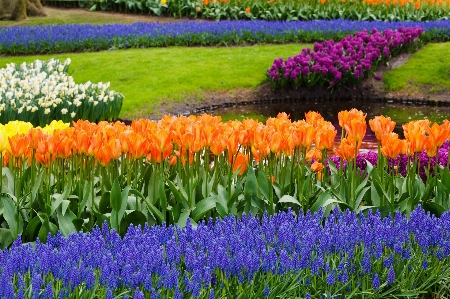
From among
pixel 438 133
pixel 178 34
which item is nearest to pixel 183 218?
pixel 438 133

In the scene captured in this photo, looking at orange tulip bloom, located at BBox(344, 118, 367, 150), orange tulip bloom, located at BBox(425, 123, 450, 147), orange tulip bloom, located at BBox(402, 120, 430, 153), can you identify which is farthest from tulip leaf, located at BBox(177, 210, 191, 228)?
orange tulip bloom, located at BBox(425, 123, 450, 147)

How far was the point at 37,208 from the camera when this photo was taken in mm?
5117

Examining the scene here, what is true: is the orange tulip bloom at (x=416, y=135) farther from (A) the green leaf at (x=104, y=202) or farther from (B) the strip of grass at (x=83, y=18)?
(B) the strip of grass at (x=83, y=18)

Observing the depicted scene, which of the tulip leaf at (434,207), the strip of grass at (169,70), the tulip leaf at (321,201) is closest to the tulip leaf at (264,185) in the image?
the tulip leaf at (321,201)

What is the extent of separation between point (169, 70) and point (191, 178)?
12088mm

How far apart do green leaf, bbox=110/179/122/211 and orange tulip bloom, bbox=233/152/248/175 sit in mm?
892

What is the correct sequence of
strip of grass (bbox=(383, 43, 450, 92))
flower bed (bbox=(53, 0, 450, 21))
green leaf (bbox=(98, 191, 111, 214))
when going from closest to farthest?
green leaf (bbox=(98, 191, 111, 214))
strip of grass (bbox=(383, 43, 450, 92))
flower bed (bbox=(53, 0, 450, 21))

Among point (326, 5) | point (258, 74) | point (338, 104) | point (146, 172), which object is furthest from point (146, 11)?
point (146, 172)

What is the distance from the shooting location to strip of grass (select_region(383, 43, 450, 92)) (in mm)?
16734

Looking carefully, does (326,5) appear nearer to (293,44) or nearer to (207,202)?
(293,44)

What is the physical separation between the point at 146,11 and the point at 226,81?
1146 cm

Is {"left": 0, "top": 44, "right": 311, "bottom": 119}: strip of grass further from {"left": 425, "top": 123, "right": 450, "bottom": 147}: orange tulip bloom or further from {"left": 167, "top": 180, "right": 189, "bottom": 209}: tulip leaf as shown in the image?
{"left": 425, "top": 123, "right": 450, "bottom": 147}: orange tulip bloom

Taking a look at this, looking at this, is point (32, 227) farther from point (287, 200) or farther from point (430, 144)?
point (430, 144)

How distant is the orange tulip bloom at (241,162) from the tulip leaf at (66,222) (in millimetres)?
1154
